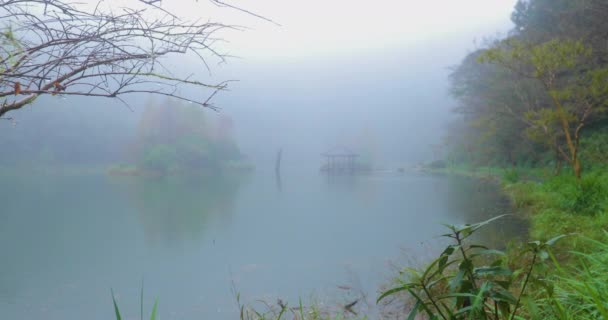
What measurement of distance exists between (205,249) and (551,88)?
5008 millimetres

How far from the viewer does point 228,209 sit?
23.6ft

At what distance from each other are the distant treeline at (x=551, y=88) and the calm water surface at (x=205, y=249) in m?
1.60

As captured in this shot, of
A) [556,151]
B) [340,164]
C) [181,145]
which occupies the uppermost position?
[181,145]

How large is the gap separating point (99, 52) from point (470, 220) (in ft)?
16.7

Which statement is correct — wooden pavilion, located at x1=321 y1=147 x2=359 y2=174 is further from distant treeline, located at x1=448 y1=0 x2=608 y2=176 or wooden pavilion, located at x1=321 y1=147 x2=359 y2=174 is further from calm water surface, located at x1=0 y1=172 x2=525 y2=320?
calm water surface, located at x1=0 y1=172 x2=525 y2=320

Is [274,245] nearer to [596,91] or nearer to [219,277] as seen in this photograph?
[219,277]

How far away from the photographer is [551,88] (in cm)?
536

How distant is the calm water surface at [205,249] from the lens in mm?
2852

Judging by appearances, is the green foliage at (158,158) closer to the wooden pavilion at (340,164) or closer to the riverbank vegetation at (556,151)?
the wooden pavilion at (340,164)

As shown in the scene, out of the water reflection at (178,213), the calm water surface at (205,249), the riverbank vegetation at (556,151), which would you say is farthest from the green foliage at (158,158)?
the riverbank vegetation at (556,151)

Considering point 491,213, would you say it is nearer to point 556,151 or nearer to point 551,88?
point 551,88

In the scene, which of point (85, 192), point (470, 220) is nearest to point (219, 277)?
point (470, 220)

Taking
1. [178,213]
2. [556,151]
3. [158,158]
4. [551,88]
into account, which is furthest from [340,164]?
[551,88]

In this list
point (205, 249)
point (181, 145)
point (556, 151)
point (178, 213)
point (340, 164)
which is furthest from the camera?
point (340, 164)
